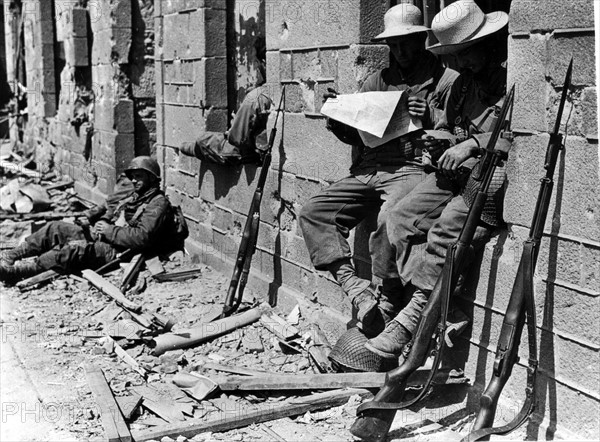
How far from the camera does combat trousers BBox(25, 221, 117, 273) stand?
28.4 ft

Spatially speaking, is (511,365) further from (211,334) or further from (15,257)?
(15,257)

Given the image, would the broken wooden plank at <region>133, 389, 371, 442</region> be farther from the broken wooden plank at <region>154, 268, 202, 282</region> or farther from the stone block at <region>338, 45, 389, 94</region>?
the broken wooden plank at <region>154, 268, 202, 282</region>

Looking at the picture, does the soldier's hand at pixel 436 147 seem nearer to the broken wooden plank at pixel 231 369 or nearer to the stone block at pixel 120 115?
the broken wooden plank at pixel 231 369

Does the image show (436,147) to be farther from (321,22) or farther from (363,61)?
(321,22)

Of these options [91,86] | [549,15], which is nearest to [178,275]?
[549,15]

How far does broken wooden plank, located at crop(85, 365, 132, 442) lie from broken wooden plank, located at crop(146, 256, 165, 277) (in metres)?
2.38

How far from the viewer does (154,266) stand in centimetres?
859

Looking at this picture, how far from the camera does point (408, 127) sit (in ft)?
17.5

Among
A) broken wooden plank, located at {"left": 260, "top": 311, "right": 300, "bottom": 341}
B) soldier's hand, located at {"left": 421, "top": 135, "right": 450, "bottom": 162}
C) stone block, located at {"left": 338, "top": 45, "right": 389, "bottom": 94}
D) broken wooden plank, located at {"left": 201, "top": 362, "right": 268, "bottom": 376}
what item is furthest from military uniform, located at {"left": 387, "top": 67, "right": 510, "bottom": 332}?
broken wooden plank, located at {"left": 260, "top": 311, "right": 300, "bottom": 341}

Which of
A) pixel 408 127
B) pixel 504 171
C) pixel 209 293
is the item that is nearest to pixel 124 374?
pixel 209 293

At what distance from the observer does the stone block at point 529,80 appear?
14.1 ft

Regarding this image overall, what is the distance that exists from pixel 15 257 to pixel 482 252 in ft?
18.9

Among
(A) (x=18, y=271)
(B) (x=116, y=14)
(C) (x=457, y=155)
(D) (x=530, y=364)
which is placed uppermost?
(B) (x=116, y=14)

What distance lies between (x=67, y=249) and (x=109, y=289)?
0.97m
